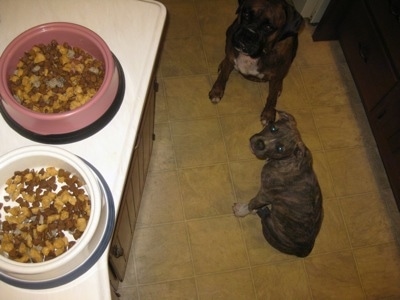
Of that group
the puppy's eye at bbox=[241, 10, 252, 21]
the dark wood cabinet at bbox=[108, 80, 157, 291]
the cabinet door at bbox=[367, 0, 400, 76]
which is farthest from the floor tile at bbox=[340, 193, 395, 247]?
the dark wood cabinet at bbox=[108, 80, 157, 291]

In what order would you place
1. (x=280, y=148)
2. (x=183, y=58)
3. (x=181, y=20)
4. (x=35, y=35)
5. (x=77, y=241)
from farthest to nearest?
(x=181, y=20) → (x=183, y=58) → (x=280, y=148) → (x=35, y=35) → (x=77, y=241)

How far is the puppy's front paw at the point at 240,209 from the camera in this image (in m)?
2.29

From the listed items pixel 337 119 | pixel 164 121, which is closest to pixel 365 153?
pixel 337 119

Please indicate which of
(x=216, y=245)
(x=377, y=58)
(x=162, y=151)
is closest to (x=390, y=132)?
(x=377, y=58)

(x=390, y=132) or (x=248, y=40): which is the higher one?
(x=248, y=40)

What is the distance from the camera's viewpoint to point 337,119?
2707mm

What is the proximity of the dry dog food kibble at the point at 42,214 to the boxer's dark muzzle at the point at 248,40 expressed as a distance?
4.12 ft

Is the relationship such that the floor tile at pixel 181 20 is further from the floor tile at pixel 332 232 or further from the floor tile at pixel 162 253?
the floor tile at pixel 332 232

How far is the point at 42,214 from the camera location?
1.04 meters

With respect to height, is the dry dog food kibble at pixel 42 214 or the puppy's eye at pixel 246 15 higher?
the puppy's eye at pixel 246 15

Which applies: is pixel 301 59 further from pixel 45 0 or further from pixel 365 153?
pixel 45 0

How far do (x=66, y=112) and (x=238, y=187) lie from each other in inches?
61.6

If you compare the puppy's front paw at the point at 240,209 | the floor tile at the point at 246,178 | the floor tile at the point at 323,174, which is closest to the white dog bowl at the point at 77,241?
the puppy's front paw at the point at 240,209

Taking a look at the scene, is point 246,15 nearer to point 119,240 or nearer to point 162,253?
point 119,240
